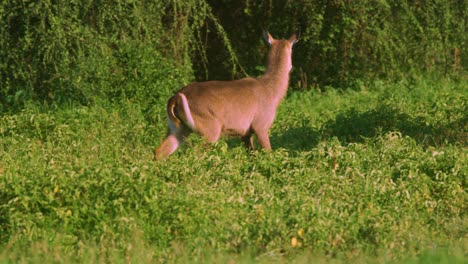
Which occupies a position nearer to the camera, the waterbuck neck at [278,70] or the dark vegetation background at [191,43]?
the waterbuck neck at [278,70]

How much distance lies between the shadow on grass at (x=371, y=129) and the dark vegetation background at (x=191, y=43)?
6.09ft

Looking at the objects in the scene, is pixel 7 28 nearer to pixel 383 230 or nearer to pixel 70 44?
pixel 70 44

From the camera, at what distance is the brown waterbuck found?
8.62 metres

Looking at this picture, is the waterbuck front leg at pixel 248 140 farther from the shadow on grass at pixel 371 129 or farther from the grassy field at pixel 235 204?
the grassy field at pixel 235 204

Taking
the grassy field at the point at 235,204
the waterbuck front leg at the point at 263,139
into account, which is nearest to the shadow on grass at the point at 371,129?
the waterbuck front leg at the point at 263,139

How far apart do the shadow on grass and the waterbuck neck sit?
0.58m

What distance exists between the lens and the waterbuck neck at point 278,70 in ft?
31.7

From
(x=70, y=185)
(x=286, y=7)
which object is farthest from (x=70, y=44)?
(x=70, y=185)

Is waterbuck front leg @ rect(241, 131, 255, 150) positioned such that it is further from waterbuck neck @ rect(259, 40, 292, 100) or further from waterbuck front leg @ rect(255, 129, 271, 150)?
waterbuck neck @ rect(259, 40, 292, 100)

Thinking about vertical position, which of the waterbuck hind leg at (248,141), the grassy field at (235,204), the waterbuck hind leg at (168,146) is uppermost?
the grassy field at (235,204)

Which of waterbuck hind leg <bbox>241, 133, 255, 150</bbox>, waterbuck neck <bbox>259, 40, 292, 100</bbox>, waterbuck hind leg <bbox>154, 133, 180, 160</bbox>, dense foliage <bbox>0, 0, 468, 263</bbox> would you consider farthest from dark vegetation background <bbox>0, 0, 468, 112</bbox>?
waterbuck hind leg <bbox>154, 133, 180, 160</bbox>

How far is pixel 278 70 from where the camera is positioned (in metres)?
9.80

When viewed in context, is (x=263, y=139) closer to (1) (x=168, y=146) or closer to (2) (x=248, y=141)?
(2) (x=248, y=141)

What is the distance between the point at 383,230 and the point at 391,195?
0.80 metres
